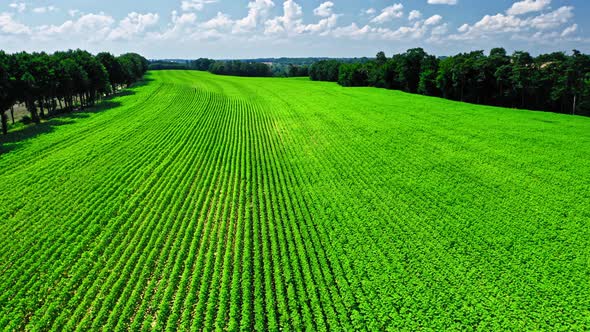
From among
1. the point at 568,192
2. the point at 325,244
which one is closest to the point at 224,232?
the point at 325,244

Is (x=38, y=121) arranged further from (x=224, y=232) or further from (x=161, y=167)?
(x=224, y=232)

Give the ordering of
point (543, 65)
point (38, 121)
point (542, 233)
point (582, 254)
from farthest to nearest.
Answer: point (543, 65) → point (38, 121) → point (542, 233) → point (582, 254)

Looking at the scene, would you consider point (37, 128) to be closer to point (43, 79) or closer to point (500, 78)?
point (43, 79)

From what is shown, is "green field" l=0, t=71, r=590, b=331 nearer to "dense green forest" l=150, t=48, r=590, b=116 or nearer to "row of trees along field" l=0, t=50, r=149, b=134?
"row of trees along field" l=0, t=50, r=149, b=134

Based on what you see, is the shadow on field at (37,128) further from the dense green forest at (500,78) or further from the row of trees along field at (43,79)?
the dense green forest at (500,78)

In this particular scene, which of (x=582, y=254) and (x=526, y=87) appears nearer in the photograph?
(x=582, y=254)

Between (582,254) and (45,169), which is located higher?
(45,169)

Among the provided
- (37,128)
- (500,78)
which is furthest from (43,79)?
(500,78)
